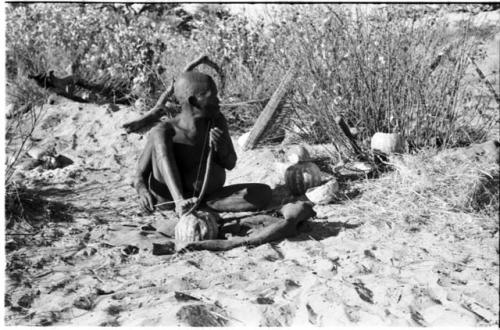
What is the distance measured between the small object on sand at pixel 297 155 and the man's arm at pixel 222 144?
77 cm

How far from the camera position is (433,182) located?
4.69 m

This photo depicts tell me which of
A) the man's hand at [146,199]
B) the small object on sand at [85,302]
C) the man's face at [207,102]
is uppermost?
the man's face at [207,102]

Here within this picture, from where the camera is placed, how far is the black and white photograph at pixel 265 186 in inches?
133

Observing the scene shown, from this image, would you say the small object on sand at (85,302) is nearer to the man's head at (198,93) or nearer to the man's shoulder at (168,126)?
the man's shoulder at (168,126)

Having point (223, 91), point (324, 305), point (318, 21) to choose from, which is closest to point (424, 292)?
point (324, 305)

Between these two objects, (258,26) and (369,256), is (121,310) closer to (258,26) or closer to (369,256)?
(369,256)

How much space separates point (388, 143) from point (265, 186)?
115 centimetres

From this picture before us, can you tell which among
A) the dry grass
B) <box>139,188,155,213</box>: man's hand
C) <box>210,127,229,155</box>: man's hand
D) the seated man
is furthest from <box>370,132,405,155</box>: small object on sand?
<box>139,188,155,213</box>: man's hand

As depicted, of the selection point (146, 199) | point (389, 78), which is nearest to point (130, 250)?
point (146, 199)

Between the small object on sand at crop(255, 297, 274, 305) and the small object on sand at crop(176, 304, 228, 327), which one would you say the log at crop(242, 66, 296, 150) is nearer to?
the small object on sand at crop(255, 297, 274, 305)

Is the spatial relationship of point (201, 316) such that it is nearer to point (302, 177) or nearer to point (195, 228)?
point (195, 228)

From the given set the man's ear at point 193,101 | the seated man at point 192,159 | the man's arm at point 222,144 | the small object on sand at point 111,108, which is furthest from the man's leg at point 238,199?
the small object on sand at point 111,108

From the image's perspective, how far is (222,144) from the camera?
14.8 ft

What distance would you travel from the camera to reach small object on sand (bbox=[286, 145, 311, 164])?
5305 millimetres
